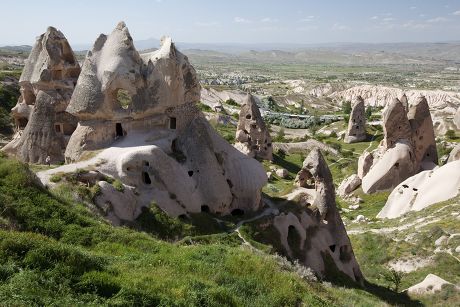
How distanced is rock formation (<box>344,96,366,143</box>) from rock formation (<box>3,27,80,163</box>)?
39729mm

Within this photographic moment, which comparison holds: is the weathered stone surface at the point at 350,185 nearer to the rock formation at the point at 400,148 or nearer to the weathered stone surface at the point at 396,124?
the rock formation at the point at 400,148

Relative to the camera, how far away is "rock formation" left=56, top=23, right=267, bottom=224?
18.3 meters

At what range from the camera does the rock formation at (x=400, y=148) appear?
3681 cm

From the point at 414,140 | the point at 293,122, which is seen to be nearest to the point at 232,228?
the point at 414,140

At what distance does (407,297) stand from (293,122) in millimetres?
66510

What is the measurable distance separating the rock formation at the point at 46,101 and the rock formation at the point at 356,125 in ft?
130

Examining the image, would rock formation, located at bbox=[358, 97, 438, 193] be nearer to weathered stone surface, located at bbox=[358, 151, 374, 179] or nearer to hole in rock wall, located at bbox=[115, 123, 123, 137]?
weathered stone surface, located at bbox=[358, 151, 374, 179]

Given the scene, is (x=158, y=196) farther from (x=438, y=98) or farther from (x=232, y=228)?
(x=438, y=98)

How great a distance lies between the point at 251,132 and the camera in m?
44.2

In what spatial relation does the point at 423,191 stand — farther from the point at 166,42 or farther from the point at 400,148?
the point at 166,42

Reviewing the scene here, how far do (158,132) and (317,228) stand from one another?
8807 millimetres

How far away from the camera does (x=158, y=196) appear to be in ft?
58.2

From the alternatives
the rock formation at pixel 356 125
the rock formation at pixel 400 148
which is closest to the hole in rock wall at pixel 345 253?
the rock formation at pixel 400 148

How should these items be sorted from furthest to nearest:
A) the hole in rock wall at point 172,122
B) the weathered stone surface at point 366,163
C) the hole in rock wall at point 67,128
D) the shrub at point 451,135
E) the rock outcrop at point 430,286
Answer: the shrub at point 451,135, the weathered stone surface at point 366,163, the hole in rock wall at point 67,128, the hole in rock wall at point 172,122, the rock outcrop at point 430,286
